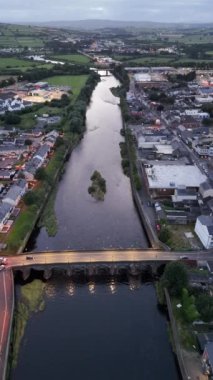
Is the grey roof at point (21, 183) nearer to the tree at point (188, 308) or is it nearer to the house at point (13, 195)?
the house at point (13, 195)

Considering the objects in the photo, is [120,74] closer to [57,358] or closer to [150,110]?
[150,110]

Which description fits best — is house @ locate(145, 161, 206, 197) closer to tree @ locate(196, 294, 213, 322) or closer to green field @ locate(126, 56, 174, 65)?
tree @ locate(196, 294, 213, 322)

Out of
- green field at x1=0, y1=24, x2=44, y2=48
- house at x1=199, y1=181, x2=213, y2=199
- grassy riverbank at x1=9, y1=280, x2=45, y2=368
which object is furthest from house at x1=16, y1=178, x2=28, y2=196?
green field at x1=0, y1=24, x2=44, y2=48

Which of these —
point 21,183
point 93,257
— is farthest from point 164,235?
point 21,183

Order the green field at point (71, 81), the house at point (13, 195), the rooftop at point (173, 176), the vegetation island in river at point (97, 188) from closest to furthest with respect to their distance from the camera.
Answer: the house at point (13, 195)
the rooftop at point (173, 176)
the vegetation island in river at point (97, 188)
the green field at point (71, 81)

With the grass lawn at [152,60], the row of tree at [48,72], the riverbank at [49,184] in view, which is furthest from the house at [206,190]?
the grass lawn at [152,60]

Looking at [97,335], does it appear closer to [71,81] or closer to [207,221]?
[207,221]
